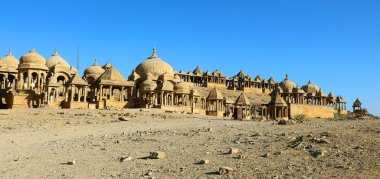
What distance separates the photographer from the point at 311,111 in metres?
59.7

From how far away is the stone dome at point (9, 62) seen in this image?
48500 millimetres

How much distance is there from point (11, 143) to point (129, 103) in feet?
80.3

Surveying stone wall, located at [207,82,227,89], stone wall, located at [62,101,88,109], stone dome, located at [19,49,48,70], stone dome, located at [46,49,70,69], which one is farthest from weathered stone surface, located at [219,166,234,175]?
stone wall, located at [207,82,227,89]

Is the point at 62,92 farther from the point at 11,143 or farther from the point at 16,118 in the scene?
the point at 11,143

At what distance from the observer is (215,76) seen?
75.1 metres

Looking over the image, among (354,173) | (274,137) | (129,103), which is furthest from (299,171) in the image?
(129,103)

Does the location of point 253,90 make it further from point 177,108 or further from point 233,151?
point 233,151

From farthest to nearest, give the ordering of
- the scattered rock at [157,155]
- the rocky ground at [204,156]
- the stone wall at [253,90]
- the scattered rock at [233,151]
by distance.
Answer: the stone wall at [253,90]
the scattered rock at [157,155]
the scattered rock at [233,151]
the rocky ground at [204,156]

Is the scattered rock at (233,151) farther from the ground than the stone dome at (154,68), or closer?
closer

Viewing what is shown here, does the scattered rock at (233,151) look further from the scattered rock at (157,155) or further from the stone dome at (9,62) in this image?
the stone dome at (9,62)

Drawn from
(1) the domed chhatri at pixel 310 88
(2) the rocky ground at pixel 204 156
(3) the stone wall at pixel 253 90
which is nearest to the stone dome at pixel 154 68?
(3) the stone wall at pixel 253 90

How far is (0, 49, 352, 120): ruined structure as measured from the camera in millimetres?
39625

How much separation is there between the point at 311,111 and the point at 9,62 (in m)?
43.1

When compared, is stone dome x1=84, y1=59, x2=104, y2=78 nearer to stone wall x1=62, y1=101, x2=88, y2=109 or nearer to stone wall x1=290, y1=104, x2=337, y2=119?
stone wall x1=62, y1=101, x2=88, y2=109
